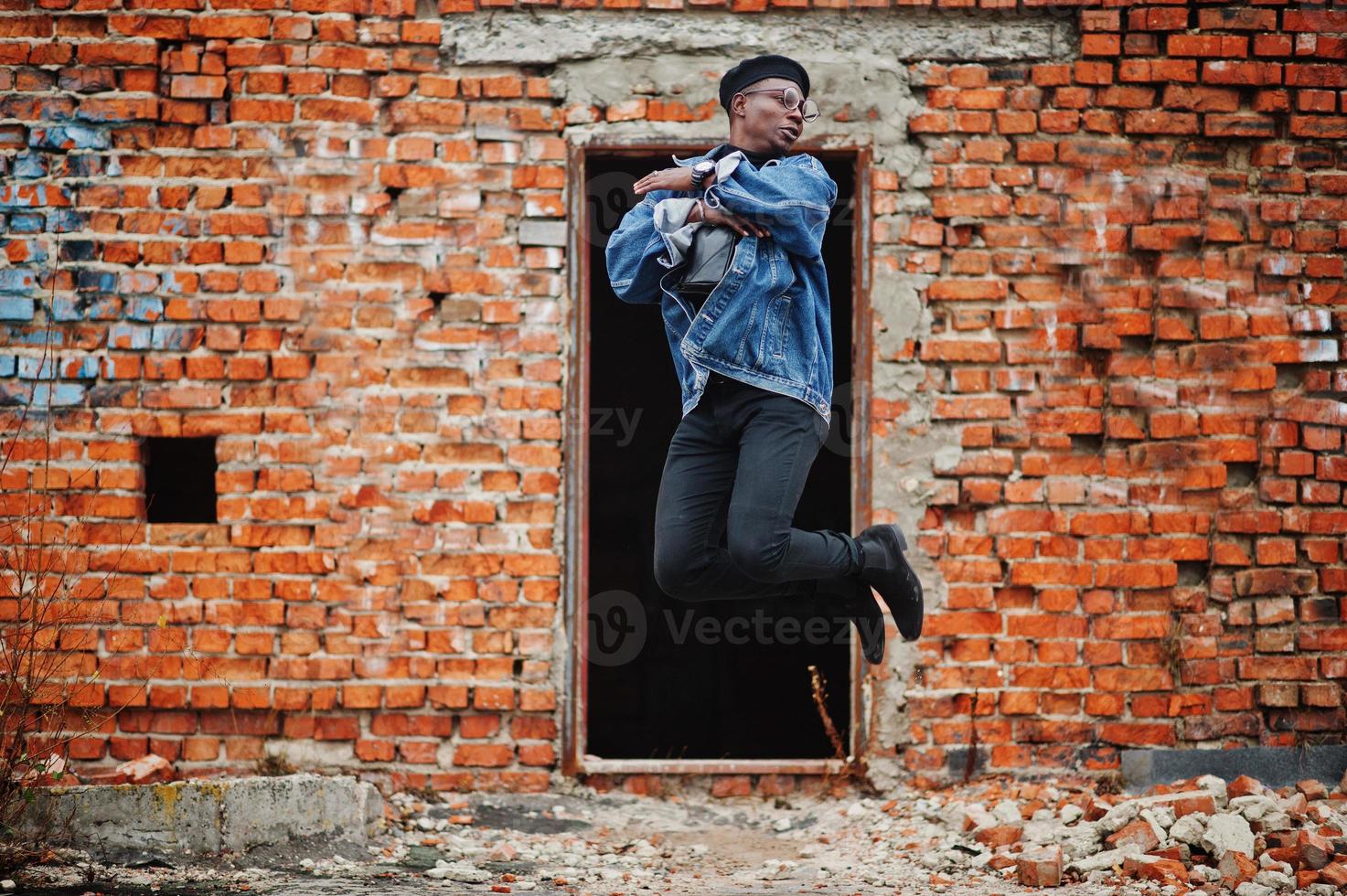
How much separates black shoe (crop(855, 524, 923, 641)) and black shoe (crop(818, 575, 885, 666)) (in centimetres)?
4

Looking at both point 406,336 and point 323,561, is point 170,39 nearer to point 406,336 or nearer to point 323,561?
point 406,336

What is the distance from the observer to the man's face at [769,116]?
296 cm

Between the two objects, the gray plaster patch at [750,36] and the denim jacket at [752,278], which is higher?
the gray plaster patch at [750,36]

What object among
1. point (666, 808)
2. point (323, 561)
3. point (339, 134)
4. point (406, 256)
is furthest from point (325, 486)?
point (666, 808)

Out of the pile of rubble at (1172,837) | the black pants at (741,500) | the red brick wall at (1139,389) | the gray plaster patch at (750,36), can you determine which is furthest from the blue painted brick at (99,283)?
the pile of rubble at (1172,837)

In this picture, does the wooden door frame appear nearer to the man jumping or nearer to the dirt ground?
the dirt ground

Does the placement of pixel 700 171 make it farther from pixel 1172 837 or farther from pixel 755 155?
pixel 1172 837

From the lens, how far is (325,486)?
475cm

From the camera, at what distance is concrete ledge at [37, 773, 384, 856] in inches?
156

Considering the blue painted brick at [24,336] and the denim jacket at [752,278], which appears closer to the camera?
the denim jacket at [752,278]

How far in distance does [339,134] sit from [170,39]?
77 centimetres

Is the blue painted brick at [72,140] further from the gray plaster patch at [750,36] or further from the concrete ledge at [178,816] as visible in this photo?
the concrete ledge at [178,816]

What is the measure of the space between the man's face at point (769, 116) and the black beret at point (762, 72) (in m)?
0.01

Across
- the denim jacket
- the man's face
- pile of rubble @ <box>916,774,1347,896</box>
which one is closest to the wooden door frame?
pile of rubble @ <box>916,774,1347,896</box>
